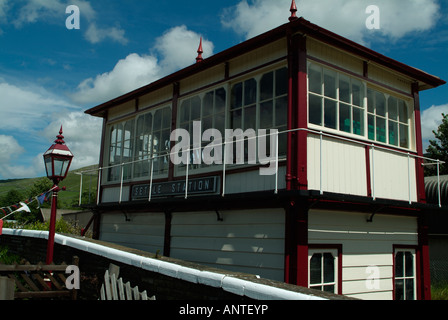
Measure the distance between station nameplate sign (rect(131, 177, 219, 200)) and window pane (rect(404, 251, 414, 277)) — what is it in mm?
4546

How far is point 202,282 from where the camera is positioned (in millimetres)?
5332

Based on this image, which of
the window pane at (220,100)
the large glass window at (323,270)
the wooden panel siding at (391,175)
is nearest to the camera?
the large glass window at (323,270)

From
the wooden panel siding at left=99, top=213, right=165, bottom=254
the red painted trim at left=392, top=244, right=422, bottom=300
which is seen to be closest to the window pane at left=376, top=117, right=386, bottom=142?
the red painted trim at left=392, top=244, right=422, bottom=300

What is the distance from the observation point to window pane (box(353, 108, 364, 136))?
875 centimetres

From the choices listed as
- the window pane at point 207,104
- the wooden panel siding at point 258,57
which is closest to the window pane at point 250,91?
the wooden panel siding at point 258,57

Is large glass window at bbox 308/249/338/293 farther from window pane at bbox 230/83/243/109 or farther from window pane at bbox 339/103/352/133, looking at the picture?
window pane at bbox 230/83/243/109

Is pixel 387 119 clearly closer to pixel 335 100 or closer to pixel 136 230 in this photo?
pixel 335 100

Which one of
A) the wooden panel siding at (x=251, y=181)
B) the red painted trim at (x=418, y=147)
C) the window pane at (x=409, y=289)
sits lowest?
the window pane at (x=409, y=289)

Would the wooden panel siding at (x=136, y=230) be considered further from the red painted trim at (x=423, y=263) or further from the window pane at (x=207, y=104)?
the red painted trim at (x=423, y=263)

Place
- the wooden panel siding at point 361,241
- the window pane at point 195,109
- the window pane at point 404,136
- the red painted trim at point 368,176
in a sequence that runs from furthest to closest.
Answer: the window pane at point 195,109 < the window pane at point 404,136 < the red painted trim at point 368,176 < the wooden panel siding at point 361,241

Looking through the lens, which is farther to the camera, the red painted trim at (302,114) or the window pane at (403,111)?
the window pane at (403,111)

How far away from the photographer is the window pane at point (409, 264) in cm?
921

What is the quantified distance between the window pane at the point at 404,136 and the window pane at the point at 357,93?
164cm

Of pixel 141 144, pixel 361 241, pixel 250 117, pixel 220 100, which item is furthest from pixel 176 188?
pixel 361 241
